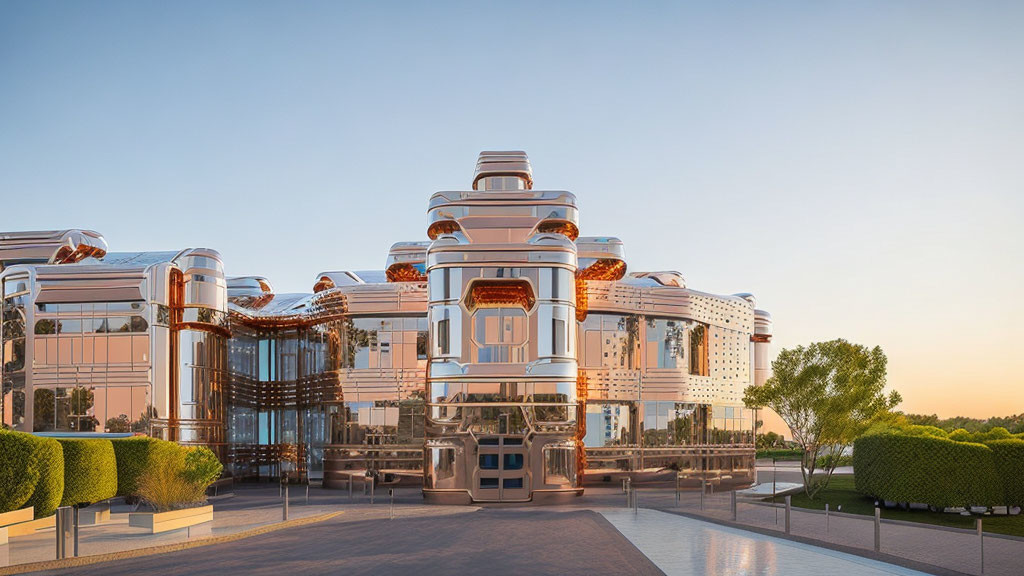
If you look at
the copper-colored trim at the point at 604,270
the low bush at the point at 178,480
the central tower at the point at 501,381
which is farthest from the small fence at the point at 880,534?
the low bush at the point at 178,480

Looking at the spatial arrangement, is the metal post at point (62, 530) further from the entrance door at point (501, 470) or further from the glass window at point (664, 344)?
the glass window at point (664, 344)

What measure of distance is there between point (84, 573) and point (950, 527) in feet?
77.1

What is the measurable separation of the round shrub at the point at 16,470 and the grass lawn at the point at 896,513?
26.2 m

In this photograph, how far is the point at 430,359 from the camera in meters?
42.2

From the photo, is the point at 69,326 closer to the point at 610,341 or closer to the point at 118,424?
the point at 118,424

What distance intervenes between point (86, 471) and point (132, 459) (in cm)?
359

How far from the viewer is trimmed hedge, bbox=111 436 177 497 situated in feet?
110

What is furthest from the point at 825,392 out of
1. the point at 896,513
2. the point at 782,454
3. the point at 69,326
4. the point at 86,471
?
the point at 782,454

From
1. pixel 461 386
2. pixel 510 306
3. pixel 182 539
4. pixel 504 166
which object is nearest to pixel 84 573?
pixel 182 539

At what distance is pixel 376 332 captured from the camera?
49062 mm

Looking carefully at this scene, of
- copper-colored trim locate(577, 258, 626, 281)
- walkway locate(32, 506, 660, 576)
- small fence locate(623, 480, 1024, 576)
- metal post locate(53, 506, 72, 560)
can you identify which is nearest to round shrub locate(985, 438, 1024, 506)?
small fence locate(623, 480, 1024, 576)

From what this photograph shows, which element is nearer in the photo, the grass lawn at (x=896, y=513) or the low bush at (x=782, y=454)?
the grass lawn at (x=896, y=513)

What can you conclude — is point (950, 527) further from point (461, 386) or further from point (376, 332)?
point (376, 332)

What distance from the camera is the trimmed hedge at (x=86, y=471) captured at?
29719mm
